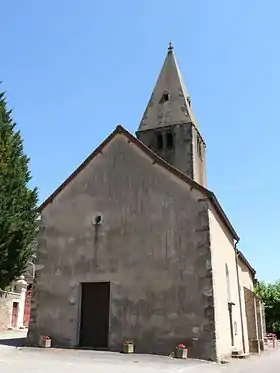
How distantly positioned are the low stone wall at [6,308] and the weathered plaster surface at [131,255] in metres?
14.6

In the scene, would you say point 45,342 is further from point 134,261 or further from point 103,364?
point 103,364

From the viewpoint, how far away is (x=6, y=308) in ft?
104

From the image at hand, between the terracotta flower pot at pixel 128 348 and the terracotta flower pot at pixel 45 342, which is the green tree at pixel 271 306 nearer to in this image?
the terracotta flower pot at pixel 128 348

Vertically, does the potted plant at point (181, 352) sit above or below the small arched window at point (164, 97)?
below

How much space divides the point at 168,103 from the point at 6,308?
2062 cm

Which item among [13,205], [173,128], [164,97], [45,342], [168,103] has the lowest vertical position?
[45,342]

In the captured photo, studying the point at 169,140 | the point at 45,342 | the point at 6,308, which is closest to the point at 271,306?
the point at 169,140

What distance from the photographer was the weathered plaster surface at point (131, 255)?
1526cm

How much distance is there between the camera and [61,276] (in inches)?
692

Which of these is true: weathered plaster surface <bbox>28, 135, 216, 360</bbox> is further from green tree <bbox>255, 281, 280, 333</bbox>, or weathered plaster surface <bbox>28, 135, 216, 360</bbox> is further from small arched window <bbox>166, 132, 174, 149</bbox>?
green tree <bbox>255, 281, 280, 333</bbox>

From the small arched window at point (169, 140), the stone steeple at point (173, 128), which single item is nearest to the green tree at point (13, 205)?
the stone steeple at point (173, 128)

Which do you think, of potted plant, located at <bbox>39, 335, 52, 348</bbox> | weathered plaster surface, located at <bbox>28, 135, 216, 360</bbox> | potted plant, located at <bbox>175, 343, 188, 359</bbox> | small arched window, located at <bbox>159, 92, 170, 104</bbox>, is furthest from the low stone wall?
potted plant, located at <bbox>175, 343, 188, 359</bbox>

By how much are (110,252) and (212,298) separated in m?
4.81

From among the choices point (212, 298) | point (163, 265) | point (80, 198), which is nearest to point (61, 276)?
point (80, 198)
